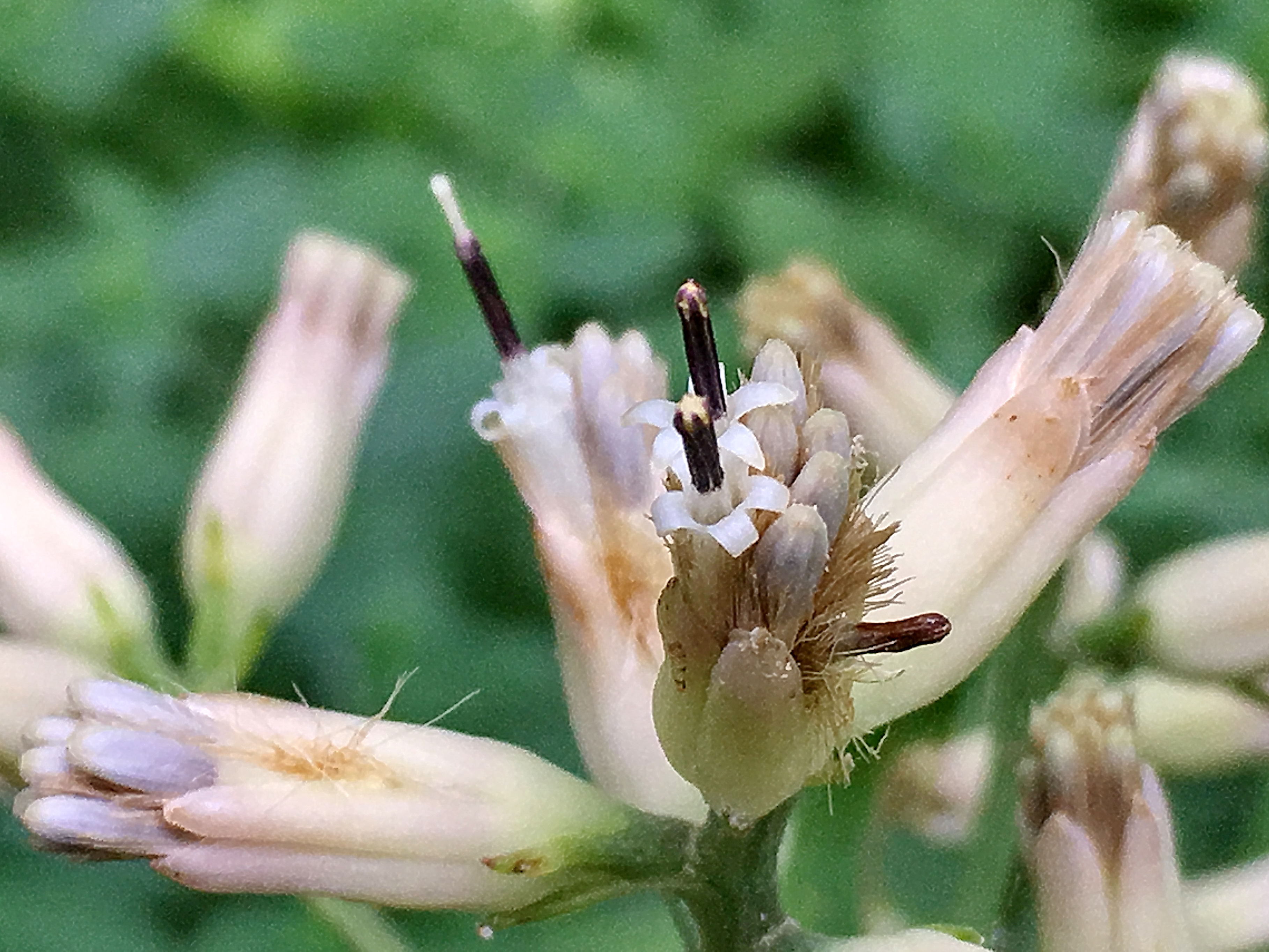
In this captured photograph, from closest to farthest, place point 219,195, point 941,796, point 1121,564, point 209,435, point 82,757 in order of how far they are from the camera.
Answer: point 82,757 < point 941,796 < point 1121,564 < point 209,435 < point 219,195

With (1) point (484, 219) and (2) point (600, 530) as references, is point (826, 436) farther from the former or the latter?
(1) point (484, 219)

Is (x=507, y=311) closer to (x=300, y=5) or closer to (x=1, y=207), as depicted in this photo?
(x=300, y=5)

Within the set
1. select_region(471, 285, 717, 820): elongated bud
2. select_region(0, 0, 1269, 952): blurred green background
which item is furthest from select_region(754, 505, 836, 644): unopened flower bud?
select_region(0, 0, 1269, 952): blurred green background

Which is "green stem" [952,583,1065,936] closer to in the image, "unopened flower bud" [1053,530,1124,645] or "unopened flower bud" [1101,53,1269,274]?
"unopened flower bud" [1053,530,1124,645]

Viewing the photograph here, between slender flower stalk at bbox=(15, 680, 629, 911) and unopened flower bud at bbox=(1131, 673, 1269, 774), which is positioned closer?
slender flower stalk at bbox=(15, 680, 629, 911)

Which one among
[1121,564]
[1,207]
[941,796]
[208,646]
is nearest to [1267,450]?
[1121,564]

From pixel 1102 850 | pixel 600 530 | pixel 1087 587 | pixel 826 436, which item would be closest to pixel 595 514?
pixel 600 530

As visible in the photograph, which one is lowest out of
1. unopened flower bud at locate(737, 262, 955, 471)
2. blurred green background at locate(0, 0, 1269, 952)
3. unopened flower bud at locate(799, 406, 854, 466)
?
unopened flower bud at locate(799, 406, 854, 466)
